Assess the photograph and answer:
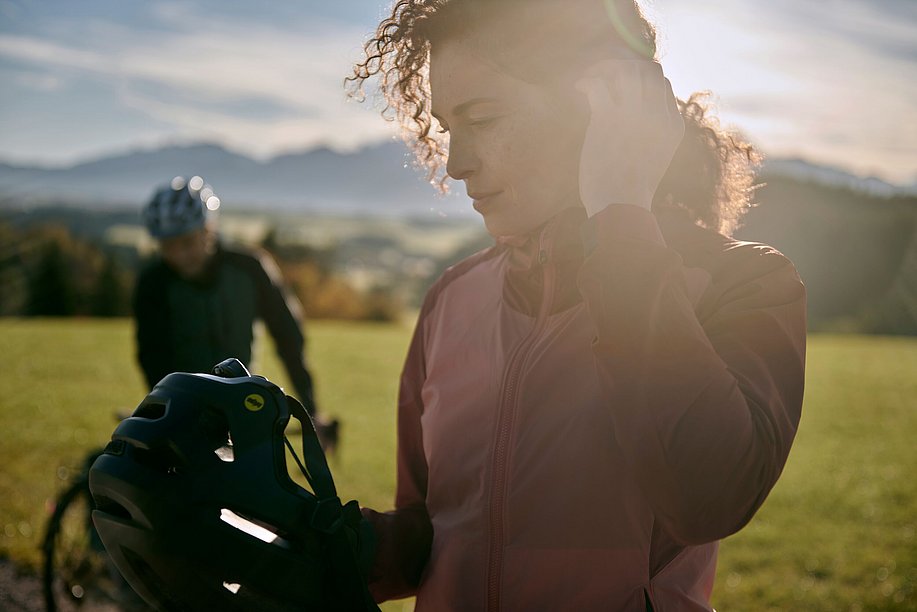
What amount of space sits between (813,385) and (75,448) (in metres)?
16.1

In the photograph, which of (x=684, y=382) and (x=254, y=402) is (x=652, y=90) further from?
(x=254, y=402)

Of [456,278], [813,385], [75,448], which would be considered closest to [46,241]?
[75,448]

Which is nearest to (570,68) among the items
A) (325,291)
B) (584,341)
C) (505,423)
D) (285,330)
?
(584,341)

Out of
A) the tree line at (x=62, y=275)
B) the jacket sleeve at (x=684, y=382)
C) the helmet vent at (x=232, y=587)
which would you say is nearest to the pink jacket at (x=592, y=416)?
the jacket sleeve at (x=684, y=382)

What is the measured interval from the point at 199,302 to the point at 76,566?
207 centimetres

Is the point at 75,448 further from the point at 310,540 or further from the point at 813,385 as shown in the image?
the point at 813,385

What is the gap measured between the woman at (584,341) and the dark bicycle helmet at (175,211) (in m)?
3.76

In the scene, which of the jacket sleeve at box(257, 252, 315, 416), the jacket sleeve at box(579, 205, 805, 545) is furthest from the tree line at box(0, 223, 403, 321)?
the jacket sleeve at box(579, 205, 805, 545)

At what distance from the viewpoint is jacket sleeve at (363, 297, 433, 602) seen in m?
1.73

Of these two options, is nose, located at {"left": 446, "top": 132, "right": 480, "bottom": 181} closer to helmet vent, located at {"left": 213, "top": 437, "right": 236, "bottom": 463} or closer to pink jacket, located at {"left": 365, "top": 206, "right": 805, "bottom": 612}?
pink jacket, located at {"left": 365, "top": 206, "right": 805, "bottom": 612}

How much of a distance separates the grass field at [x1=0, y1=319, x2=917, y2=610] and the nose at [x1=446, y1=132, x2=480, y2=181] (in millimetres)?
5104

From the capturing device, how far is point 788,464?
468 inches

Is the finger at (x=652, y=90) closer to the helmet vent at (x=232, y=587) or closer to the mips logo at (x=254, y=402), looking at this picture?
the mips logo at (x=254, y=402)

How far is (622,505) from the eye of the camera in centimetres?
147
